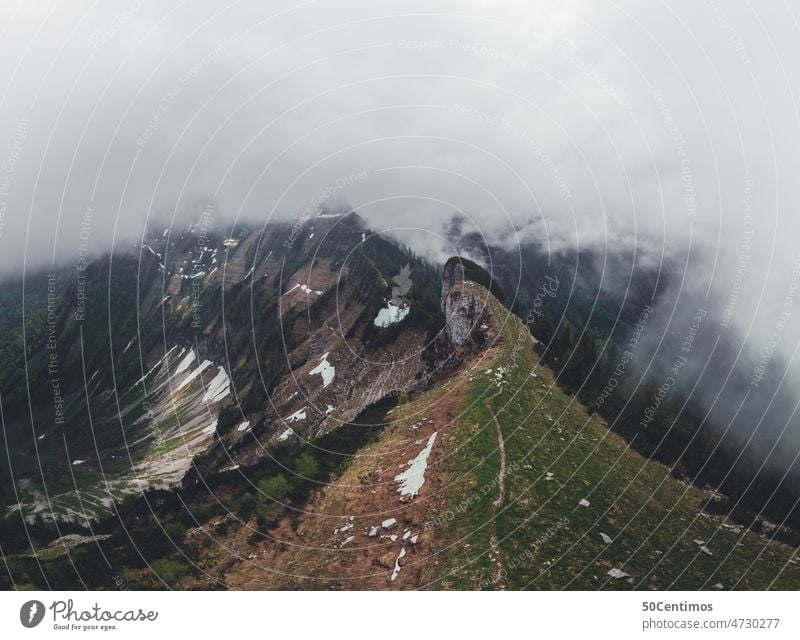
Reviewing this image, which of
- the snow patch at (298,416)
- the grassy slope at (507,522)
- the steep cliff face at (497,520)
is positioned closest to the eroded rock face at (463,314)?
the steep cliff face at (497,520)

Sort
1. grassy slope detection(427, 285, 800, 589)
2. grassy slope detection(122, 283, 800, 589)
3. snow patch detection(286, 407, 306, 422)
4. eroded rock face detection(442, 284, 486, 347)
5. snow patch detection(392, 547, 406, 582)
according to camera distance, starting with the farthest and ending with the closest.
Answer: snow patch detection(286, 407, 306, 422)
eroded rock face detection(442, 284, 486, 347)
snow patch detection(392, 547, 406, 582)
grassy slope detection(122, 283, 800, 589)
grassy slope detection(427, 285, 800, 589)

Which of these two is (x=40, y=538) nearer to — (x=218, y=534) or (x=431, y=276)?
(x=218, y=534)

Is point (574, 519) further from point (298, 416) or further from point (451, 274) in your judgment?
point (298, 416)

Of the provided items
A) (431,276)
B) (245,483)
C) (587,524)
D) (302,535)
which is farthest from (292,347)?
(587,524)

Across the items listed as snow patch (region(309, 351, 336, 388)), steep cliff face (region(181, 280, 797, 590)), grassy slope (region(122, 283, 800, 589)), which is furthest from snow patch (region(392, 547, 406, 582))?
snow patch (region(309, 351, 336, 388))

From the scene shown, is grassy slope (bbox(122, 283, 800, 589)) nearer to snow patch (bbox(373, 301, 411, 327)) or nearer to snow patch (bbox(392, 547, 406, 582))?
snow patch (bbox(392, 547, 406, 582))

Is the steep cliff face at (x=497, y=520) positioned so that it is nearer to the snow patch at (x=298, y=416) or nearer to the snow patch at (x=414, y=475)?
the snow patch at (x=414, y=475)
